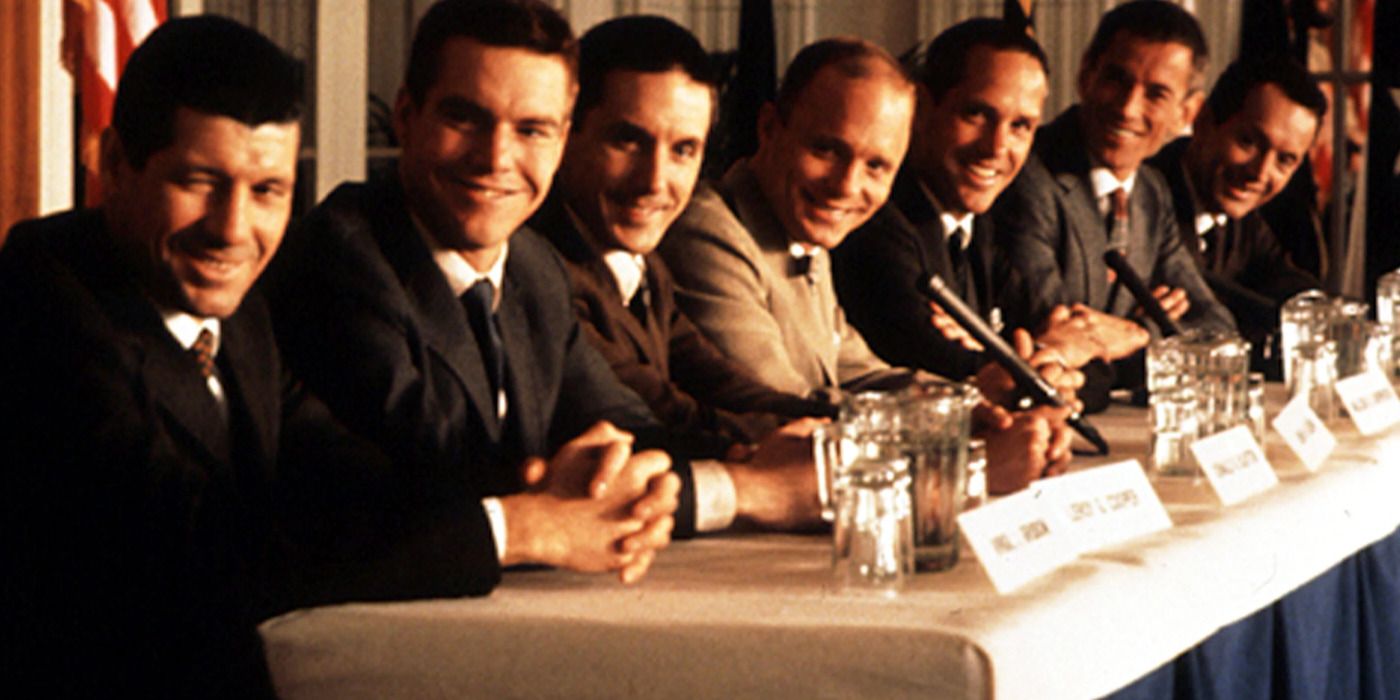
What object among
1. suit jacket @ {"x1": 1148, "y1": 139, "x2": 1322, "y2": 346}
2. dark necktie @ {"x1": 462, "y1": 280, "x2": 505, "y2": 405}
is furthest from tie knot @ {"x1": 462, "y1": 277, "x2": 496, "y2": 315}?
suit jacket @ {"x1": 1148, "y1": 139, "x2": 1322, "y2": 346}

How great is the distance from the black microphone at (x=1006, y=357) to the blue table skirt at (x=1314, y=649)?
0.37 m

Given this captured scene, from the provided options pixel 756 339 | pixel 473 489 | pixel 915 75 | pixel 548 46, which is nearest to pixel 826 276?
pixel 756 339

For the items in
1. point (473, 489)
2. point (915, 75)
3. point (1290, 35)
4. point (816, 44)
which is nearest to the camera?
point (473, 489)

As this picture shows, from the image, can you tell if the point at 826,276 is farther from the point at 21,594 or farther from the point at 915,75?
the point at 21,594

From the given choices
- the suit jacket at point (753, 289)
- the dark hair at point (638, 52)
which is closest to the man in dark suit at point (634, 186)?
the dark hair at point (638, 52)

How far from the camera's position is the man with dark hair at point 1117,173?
13.3 ft

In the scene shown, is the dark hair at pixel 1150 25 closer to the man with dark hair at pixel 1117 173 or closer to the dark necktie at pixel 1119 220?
the man with dark hair at pixel 1117 173

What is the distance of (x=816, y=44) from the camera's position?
3107mm

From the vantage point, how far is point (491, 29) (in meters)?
2.18

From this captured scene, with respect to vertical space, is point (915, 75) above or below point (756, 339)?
above

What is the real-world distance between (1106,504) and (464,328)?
0.69m

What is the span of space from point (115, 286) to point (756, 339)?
1.39 meters

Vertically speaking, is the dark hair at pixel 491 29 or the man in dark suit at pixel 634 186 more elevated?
the dark hair at pixel 491 29

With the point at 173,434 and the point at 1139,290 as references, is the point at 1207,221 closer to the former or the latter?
the point at 1139,290
